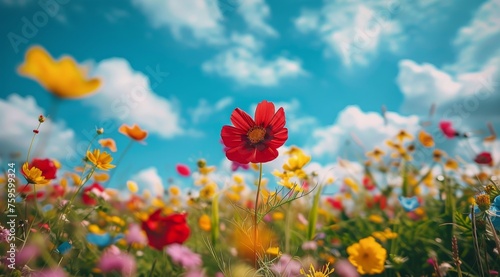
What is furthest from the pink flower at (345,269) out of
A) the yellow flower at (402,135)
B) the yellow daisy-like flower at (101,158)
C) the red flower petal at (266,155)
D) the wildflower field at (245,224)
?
the yellow flower at (402,135)

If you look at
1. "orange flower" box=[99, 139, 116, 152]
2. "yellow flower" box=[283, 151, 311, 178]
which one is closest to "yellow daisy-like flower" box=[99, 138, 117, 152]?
"orange flower" box=[99, 139, 116, 152]

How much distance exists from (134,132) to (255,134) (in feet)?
2.66

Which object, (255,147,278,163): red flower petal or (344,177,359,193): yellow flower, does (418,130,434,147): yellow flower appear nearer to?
(344,177,359,193): yellow flower

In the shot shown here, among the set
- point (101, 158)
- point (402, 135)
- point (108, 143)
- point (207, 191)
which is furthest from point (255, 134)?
point (402, 135)

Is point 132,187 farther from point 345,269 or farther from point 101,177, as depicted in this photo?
point 345,269

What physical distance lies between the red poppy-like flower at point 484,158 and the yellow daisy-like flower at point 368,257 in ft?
3.38

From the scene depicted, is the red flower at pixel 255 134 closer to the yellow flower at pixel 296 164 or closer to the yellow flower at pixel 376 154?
the yellow flower at pixel 296 164

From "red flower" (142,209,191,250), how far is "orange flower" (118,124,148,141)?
384 mm

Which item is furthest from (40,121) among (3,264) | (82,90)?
(82,90)

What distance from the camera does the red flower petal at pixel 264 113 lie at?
78 cm

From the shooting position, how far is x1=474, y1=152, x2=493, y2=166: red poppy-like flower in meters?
1.84

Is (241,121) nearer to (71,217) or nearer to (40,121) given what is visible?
(40,121)

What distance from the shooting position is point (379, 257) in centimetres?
119

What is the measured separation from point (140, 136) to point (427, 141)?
5.96ft
